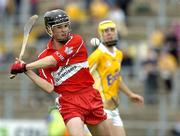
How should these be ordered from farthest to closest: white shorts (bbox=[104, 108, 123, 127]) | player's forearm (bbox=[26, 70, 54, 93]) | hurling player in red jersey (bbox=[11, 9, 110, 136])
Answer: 1. white shorts (bbox=[104, 108, 123, 127])
2. hurling player in red jersey (bbox=[11, 9, 110, 136])
3. player's forearm (bbox=[26, 70, 54, 93])

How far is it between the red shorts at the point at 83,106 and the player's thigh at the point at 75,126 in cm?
7

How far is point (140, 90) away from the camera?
22438 millimetres

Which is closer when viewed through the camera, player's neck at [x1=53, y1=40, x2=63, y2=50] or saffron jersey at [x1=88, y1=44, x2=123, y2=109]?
player's neck at [x1=53, y1=40, x2=63, y2=50]

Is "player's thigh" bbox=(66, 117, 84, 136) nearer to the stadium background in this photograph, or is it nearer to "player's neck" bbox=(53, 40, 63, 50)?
"player's neck" bbox=(53, 40, 63, 50)

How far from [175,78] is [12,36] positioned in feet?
16.8

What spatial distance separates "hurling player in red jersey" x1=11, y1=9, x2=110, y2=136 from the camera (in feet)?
39.3

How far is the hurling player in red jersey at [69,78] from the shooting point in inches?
471

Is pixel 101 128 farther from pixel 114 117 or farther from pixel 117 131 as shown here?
pixel 114 117

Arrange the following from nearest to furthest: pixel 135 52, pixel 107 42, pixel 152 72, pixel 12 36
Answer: pixel 107 42 → pixel 152 72 → pixel 135 52 → pixel 12 36

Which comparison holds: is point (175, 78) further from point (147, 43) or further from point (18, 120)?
point (18, 120)

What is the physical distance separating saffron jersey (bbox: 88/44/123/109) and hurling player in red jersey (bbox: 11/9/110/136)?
148 cm

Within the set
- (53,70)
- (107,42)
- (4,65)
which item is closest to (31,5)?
(4,65)

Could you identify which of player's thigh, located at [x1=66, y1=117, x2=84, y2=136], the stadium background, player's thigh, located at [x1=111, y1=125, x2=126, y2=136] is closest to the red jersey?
player's thigh, located at [x1=66, y1=117, x2=84, y2=136]

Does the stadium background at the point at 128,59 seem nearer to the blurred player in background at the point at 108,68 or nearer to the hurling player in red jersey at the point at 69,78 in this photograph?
the blurred player in background at the point at 108,68
